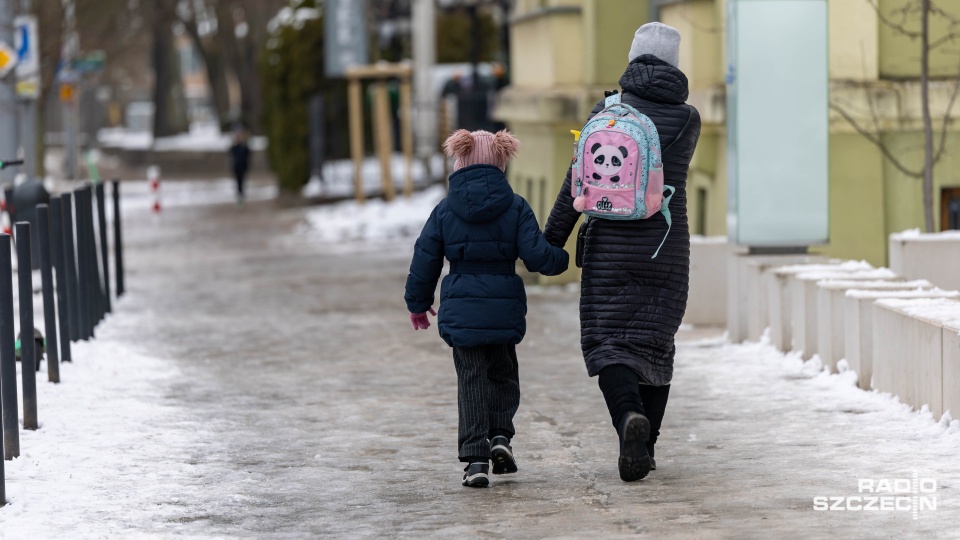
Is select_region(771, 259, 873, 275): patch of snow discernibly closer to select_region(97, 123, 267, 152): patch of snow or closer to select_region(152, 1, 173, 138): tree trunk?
select_region(97, 123, 267, 152): patch of snow

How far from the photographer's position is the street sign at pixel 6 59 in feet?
61.2

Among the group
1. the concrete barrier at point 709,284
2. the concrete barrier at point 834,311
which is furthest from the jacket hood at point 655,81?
the concrete barrier at point 709,284

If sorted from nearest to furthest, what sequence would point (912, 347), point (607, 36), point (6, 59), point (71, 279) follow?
1. point (912, 347)
2. point (71, 279)
3. point (607, 36)
4. point (6, 59)

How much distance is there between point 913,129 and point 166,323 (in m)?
5.70

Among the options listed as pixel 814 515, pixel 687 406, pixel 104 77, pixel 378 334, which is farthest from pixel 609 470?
pixel 104 77

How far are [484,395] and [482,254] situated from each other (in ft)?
1.84

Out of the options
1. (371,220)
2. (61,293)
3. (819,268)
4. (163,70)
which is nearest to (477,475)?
(819,268)

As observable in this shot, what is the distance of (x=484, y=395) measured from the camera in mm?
7621

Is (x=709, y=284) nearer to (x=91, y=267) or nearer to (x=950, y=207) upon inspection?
(x=950, y=207)

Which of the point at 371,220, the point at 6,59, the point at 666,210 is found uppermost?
the point at 6,59

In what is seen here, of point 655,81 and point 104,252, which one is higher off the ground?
point 655,81

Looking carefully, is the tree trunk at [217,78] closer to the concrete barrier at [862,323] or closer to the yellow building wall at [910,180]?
the yellow building wall at [910,180]

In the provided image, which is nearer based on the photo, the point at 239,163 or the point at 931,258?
the point at 931,258

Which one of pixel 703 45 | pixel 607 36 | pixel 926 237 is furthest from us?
pixel 607 36
